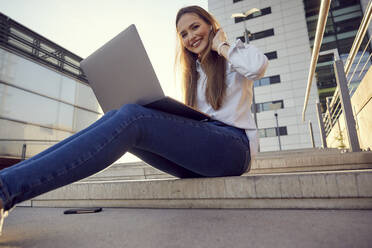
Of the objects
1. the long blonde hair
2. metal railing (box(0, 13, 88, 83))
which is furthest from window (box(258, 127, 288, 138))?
the long blonde hair

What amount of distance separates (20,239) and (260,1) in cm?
1927

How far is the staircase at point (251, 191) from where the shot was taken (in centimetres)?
95

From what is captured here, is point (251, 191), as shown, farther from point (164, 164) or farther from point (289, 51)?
point (289, 51)

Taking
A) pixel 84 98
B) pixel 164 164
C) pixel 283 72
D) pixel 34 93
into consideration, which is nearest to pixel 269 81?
pixel 283 72

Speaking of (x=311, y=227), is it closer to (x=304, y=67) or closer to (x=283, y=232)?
(x=283, y=232)

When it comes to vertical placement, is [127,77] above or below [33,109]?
below

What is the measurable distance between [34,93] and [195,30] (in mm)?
9287

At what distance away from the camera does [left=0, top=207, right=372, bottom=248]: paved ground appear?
64 cm

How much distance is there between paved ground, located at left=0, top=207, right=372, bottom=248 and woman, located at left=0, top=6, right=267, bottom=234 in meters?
0.21

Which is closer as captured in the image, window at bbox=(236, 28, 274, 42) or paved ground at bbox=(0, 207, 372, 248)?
paved ground at bbox=(0, 207, 372, 248)

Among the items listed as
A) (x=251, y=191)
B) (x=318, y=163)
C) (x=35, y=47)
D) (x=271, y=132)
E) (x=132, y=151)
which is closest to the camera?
(x=251, y=191)

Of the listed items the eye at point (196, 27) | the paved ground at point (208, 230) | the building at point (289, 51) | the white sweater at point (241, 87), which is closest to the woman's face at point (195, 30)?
the eye at point (196, 27)

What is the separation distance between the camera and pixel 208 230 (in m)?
0.79

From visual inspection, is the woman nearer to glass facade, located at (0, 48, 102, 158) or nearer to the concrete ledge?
the concrete ledge
